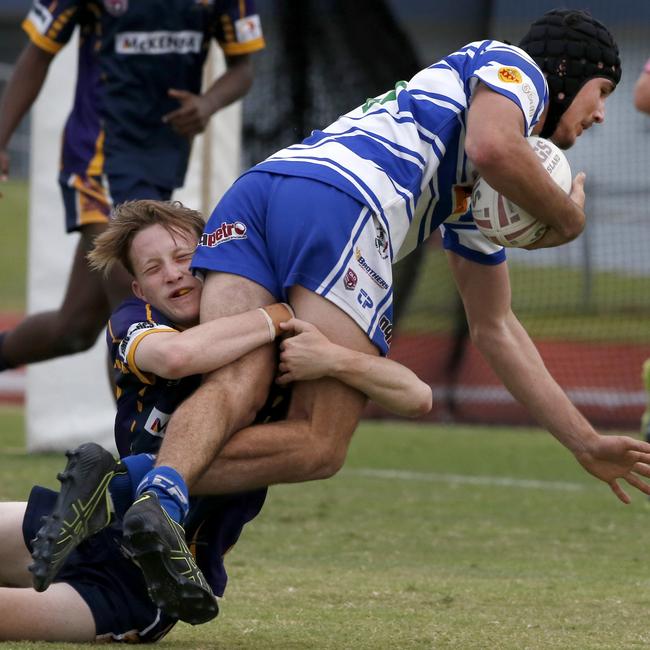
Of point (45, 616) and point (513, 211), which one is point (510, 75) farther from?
point (45, 616)

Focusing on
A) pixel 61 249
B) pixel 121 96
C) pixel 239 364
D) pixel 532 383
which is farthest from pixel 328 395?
pixel 61 249

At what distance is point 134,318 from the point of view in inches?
152

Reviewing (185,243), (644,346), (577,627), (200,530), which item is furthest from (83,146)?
(644,346)

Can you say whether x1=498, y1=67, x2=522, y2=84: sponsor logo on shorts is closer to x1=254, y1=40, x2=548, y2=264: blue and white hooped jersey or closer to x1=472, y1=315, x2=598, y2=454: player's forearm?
x1=254, y1=40, x2=548, y2=264: blue and white hooped jersey

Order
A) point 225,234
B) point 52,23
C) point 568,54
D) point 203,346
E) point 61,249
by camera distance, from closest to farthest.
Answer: point 203,346 < point 225,234 < point 568,54 < point 52,23 < point 61,249

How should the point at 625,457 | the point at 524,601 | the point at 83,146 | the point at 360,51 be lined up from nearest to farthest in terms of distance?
the point at 625,457 < the point at 524,601 < the point at 83,146 < the point at 360,51

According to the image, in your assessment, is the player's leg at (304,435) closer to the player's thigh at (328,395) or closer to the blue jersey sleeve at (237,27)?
the player's thigh at (328,395)

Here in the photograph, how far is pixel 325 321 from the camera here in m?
3.84

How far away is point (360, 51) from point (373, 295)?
6.63 metres

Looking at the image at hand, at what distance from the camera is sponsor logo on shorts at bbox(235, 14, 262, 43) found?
6.68 meters

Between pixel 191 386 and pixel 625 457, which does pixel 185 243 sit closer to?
pixel 191 386

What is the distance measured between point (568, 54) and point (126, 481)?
173 cm

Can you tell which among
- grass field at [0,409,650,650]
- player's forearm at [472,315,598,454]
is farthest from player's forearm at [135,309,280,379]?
player's forearm at [472,315,598,454]

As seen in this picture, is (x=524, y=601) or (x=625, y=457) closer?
(x=625, y=457)
